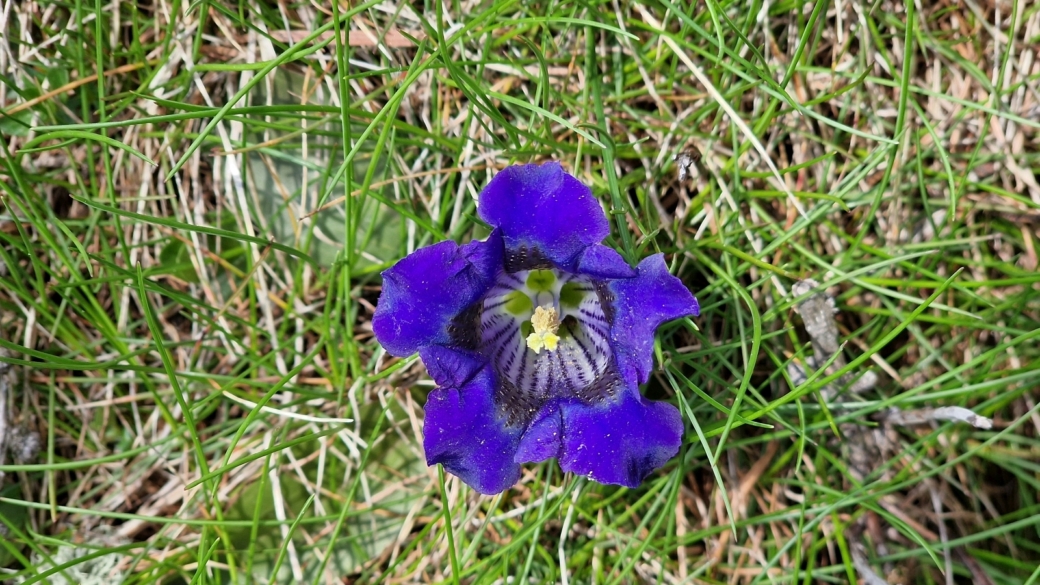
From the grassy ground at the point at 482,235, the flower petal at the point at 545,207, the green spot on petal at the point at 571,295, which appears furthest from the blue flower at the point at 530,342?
the grassy ground at the point at 482,235

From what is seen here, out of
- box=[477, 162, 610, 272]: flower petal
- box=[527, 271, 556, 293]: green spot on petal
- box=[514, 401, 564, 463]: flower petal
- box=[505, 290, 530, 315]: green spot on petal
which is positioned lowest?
box=[514, 401, 564, 463]: flower petal

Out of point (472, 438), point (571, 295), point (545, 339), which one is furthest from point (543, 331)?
point (472, 438)

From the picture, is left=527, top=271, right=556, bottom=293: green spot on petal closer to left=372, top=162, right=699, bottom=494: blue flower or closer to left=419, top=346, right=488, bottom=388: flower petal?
left=372, top=162, right=699, bottom=494: blue flower

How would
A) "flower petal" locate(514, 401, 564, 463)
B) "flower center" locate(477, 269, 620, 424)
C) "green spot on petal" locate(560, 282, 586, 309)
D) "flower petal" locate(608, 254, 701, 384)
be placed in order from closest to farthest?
"flower petal" locate(608, 254, 701, 384) → "flower petal" locate(514, 401, 564, 463) → "flower center" locate(477, 269, 620, 424) → "green spot on petal" locate(560, 282, 586, 309)

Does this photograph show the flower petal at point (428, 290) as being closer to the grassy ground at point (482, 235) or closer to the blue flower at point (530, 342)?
the blue flower at point (530, 342)

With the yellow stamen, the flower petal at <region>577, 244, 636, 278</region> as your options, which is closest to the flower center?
the yellow stamen

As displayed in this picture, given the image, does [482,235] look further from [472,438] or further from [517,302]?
[472,438]
